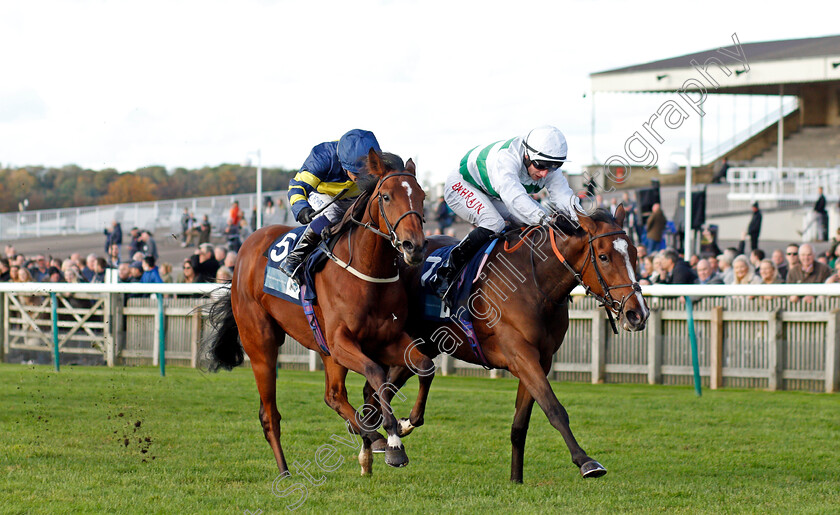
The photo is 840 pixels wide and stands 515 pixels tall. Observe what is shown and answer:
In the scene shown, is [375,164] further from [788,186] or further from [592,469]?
[788,186]

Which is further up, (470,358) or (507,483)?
(470,358)

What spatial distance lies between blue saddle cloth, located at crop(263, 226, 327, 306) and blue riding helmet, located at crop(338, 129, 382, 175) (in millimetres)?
518

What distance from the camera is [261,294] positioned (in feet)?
19.6

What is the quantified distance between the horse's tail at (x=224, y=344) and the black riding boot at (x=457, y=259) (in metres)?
1.73

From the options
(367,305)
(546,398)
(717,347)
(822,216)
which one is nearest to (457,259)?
(367,305)

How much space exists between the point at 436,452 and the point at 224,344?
1637 millimetres

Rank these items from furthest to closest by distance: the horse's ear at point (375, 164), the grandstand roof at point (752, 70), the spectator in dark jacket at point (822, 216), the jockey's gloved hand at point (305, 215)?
the grandstand roof at point (752, 70) < the spectator in dark jacket at point (822, 216) < the jockey's gloved hand at point (305, 215) < the horse's ear at point (375, 164)

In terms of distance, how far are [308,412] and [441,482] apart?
9.30 ft

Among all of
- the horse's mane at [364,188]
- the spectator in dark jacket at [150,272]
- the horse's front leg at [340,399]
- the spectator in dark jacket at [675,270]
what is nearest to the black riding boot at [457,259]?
the horse's mane at [364,188]

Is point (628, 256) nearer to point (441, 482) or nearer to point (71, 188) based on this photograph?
point (441, 482)

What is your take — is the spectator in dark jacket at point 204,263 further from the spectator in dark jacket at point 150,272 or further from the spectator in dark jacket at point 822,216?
the spectator in dark jacket at point 822,216

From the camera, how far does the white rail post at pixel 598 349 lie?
980 cm

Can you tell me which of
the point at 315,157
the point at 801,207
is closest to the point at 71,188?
the point at 801,207

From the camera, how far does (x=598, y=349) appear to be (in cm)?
984
